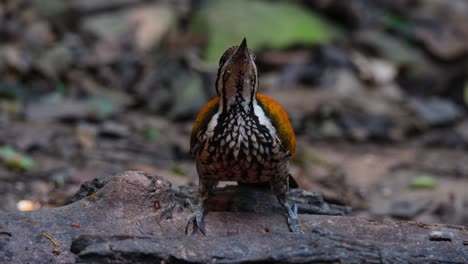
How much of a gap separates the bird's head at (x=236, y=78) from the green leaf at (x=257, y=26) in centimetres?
599

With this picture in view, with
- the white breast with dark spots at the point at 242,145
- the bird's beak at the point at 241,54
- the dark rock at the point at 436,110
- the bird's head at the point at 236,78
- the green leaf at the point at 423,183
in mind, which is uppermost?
the dark rock at the point at 436,110

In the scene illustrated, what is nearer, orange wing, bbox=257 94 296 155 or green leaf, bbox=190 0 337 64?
orange wing, bbox=257 94 296 155

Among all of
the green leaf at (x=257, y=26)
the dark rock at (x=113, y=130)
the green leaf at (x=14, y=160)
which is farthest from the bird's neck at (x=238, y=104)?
the green leaf at (x=257, y=26)

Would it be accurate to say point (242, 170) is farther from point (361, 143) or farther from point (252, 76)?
point (361, 143)

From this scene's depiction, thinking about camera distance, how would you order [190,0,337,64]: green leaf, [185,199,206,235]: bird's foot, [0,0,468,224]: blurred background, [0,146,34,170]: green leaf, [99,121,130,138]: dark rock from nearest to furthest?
[185,199,206,235]: bird's foot
[0,146,34,170]: green leaf
[0,0,468,224]: blurred background
[99,121,130,138]: dark rock
[190,0,337,64]: green leaf

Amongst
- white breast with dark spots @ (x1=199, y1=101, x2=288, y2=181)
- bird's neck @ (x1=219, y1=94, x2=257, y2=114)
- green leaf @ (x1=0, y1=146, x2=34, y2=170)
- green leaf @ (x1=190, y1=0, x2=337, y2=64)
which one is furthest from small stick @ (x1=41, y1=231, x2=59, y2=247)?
green leaf @ (x1=190, y1=0, x2=337, y2=64)

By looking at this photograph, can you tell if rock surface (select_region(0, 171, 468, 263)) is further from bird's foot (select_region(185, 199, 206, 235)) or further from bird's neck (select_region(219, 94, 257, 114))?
bird's neck (select_region(219, 94, 257, 114))

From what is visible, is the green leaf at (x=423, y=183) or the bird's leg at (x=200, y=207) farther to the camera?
the green leaf at (x=423, y=183)

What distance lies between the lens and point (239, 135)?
12.4 feet

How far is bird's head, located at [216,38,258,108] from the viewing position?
12.2ft

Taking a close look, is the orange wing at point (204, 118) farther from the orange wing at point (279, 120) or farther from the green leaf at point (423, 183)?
the green leaf at point (423, 183)

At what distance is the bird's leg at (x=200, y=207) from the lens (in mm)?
3676

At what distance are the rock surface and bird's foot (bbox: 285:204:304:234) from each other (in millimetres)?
41

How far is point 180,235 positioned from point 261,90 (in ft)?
20.9
